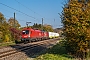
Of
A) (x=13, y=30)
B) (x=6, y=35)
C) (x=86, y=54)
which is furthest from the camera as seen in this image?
(x=13, y=30)

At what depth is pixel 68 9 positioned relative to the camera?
16828 millimetres

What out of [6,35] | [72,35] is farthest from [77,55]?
[6,35]

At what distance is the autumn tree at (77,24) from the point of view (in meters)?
16.1

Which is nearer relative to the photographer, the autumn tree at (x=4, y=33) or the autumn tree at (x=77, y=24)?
the autumn tree at (x=77, y=24)

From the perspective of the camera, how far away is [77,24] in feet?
53.1

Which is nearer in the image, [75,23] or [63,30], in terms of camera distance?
[75,23]

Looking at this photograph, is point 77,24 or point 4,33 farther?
point 4,33

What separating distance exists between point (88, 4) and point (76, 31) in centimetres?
233

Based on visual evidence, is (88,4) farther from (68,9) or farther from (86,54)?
(86,54)

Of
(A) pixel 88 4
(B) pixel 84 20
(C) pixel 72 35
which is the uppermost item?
(A) pixel 88 4

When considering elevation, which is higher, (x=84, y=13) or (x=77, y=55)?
(x=84, y=13)

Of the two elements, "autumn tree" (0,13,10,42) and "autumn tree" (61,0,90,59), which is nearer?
"autumn tree" (61,0,90,59)

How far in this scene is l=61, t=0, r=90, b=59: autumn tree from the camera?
52.9 feet

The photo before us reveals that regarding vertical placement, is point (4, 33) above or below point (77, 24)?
above
